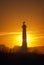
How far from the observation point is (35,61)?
5.09 metres

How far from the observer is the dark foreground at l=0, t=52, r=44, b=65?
5.00 m

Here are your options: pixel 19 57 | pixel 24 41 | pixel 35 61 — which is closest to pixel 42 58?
pixel 35 61

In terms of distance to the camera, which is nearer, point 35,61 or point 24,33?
point 35,61

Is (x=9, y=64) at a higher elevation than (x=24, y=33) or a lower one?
lower

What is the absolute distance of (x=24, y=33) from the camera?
8641 millimetres

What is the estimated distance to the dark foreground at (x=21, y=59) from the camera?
500 centimetres

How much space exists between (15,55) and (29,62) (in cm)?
50

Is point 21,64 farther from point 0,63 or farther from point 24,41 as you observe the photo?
point 24,41

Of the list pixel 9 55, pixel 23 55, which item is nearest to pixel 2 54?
pixel 9 55

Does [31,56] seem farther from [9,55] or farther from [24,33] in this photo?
[24,33]

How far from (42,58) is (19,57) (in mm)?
562

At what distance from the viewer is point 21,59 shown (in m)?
5.22

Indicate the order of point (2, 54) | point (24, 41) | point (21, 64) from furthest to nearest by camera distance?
point (24, 41), point (2, 54), point (21, 64)

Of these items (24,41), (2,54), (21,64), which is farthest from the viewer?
(24,41)
